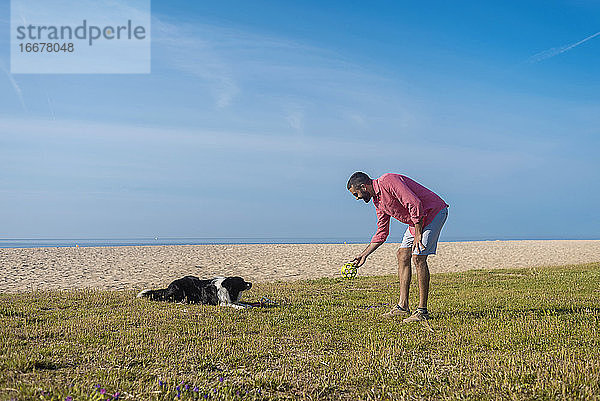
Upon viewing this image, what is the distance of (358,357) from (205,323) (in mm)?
2758

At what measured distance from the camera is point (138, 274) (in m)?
20.9

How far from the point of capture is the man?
7176 mm

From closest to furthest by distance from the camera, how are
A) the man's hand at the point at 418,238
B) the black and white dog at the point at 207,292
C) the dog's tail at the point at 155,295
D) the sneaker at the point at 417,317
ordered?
1. the man's hand at the point at 418,238
2. the sneaker at the point at 417,317
3. the black and white dog at the point at 207,292
4. the dog's tail at the point at 155,295

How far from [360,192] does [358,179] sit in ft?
0.65

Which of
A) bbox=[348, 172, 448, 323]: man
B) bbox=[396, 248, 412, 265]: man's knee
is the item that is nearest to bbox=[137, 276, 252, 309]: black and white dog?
bbox=[348, 172, 448, 323]: man

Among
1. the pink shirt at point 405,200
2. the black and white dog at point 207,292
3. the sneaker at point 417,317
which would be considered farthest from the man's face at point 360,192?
the black and white dog at point 207,292

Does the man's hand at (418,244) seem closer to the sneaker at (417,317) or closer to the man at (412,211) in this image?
the man at (412,211)

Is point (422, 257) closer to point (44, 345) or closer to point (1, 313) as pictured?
point (44, 345)

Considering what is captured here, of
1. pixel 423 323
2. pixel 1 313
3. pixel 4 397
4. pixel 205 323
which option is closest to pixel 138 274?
pixel 1 313

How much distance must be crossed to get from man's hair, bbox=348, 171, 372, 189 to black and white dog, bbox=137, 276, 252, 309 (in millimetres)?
3160

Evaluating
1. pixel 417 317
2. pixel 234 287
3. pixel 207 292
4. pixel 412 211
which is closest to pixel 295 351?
pixel 417 317

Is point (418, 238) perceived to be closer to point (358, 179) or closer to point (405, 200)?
point (405, 200)

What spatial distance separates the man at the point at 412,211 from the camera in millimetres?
7176

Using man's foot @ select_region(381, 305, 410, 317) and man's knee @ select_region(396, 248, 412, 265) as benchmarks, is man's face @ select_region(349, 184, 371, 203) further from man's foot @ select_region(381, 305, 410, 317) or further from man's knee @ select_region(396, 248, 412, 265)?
man's foot @ select_region(381, 305, 410, 317)
